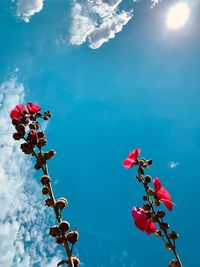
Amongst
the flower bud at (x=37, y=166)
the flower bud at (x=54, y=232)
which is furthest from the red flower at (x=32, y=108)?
the flower bud at (x=54, y=232)

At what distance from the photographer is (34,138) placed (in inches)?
126

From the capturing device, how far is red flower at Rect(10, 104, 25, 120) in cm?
378

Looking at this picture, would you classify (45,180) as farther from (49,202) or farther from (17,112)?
(17,112)

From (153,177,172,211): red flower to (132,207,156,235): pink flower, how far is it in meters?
0.29

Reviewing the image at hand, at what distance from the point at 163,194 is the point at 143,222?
1.45 ft

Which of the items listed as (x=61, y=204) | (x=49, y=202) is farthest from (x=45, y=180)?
(x=61, y=204)

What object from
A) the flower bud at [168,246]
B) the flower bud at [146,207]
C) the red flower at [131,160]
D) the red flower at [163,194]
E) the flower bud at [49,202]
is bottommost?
the flower bud at [168,246]

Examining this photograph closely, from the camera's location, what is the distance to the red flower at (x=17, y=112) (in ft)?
12.4

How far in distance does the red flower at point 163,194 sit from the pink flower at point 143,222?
0.29 m

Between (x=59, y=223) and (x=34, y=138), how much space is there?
1.14 meters

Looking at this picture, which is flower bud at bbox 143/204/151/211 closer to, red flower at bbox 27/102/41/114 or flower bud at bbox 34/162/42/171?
flower bud at bbox 34/162/42/171

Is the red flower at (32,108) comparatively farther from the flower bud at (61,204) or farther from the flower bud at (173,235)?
the flower bud at (173,235)

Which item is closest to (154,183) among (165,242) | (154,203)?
(154,203)

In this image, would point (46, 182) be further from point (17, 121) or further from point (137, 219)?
point (137, 219)
